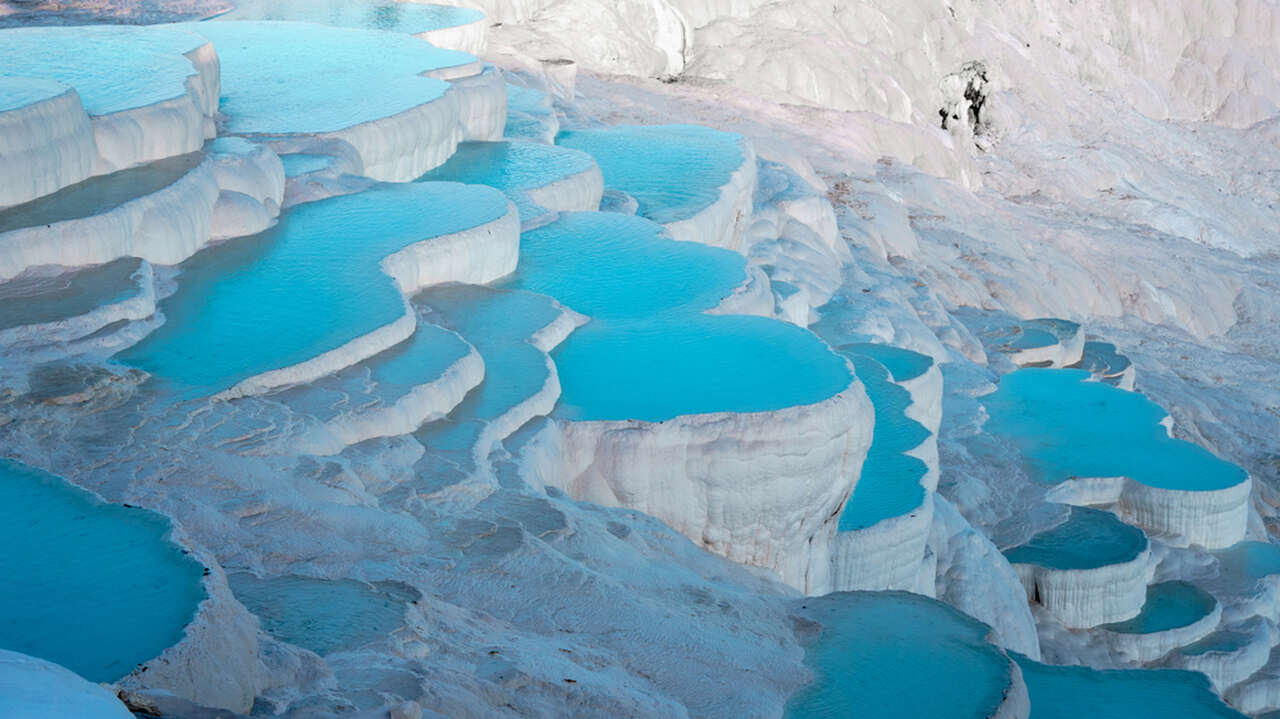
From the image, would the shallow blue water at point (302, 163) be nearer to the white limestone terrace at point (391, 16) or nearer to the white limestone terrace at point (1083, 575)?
the white limestone terrace at point (391, 16)

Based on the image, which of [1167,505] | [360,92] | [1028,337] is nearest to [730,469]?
[360,92]

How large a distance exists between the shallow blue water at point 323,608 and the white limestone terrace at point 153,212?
86.5 inches

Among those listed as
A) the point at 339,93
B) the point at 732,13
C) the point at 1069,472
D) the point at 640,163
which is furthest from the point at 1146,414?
the point at 732,13

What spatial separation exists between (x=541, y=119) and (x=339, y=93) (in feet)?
6.00

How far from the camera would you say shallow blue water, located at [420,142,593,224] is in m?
7.20

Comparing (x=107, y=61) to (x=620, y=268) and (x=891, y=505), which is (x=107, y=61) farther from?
(x=891, y=505)

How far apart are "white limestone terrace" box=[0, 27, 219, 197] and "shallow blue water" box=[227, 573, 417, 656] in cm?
269

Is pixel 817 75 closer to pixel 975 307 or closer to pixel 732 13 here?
pixel 732 13

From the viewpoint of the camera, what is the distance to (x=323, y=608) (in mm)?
→ 3141

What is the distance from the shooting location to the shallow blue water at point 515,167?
283 inches

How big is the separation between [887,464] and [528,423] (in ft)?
7.83

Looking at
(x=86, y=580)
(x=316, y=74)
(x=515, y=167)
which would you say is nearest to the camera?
(x=86, y=580)

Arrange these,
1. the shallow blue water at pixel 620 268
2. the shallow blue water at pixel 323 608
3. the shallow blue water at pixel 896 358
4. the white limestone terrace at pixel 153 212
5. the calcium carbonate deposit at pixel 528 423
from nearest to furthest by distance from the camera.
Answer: the shallow blue water at pixel 323 608 → the calcium carbonate deposit at pixel 528 423 → the white limestone terrace at pixel 153 212 → the shallow blue water at pixel 620 268 → the shallow blue water at pixel 896 358

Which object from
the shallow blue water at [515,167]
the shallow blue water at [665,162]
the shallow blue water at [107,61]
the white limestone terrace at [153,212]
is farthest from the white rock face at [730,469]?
the shallow blue water at [107,61]
